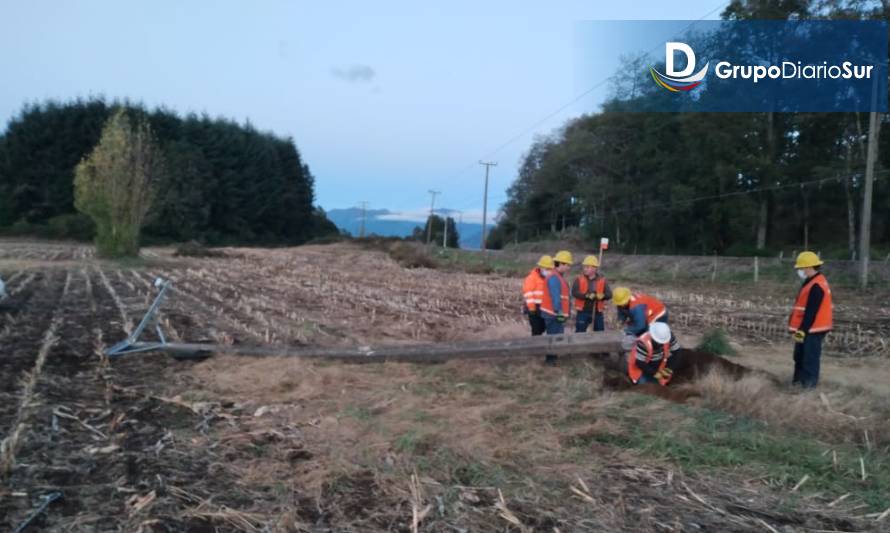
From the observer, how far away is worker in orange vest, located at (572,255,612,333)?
9.02m

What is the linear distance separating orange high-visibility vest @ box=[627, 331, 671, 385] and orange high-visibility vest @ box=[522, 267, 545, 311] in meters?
1.50

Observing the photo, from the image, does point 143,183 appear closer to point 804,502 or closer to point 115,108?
point 804,502

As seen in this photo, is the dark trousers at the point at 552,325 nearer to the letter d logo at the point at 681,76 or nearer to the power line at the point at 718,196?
the letter d logo at the point at 681,76

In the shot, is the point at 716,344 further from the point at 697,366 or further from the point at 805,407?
the point at 805,407

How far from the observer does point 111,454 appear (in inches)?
195

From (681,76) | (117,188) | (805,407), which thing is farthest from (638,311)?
(681,76)

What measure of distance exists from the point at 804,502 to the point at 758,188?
123ft

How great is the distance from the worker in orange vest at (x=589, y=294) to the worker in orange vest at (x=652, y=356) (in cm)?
160

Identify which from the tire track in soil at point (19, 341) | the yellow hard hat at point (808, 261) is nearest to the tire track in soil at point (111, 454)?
the tire track in soil at point (19, 341)

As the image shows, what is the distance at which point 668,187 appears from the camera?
1761 inches

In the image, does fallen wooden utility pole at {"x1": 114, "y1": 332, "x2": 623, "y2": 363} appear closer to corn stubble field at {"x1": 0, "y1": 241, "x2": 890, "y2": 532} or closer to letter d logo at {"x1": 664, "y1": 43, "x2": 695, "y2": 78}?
corn stubble field at {"x1": 0, "y1": 241, "x2": 890, "y2": 532}

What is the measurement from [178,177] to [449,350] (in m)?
54.3

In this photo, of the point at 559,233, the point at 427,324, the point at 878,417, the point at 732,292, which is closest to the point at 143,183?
the point at 427,324

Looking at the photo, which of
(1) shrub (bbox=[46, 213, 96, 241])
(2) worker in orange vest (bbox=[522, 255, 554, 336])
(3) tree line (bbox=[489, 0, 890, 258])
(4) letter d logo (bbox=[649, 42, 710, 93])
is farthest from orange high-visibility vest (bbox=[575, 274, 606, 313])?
(1) shrub (bbox=[46, 213, 96, 241])
